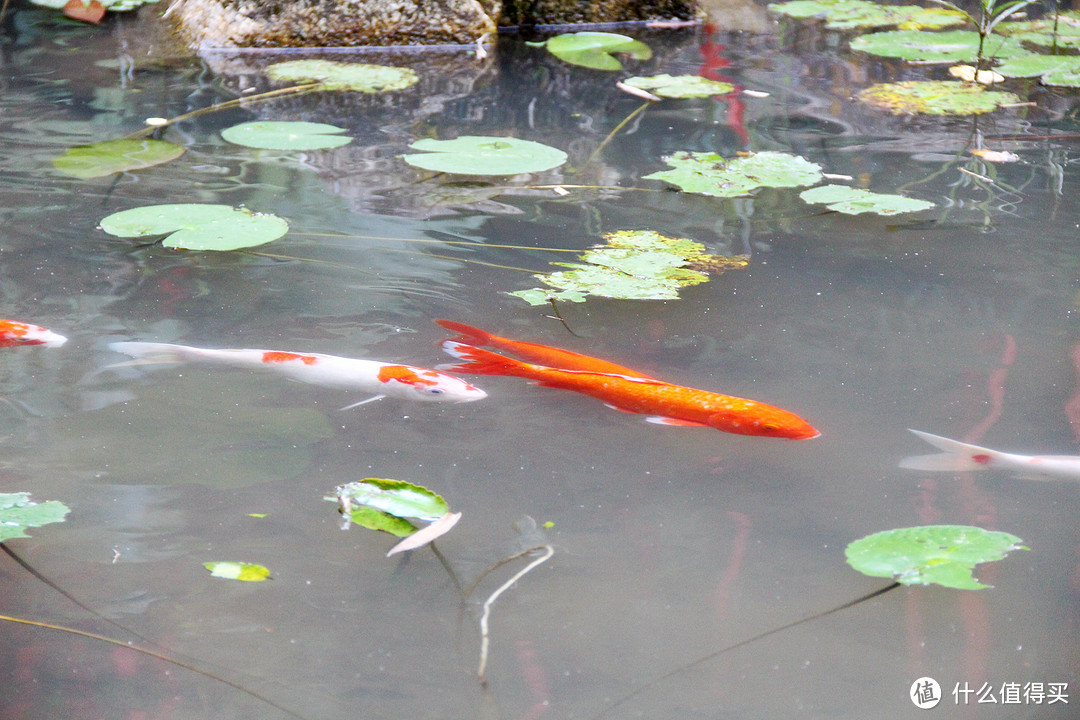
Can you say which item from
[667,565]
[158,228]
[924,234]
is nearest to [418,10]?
[158,228]

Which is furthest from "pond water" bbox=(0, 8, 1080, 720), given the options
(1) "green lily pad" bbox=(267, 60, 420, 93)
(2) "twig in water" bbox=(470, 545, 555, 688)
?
(1) "green lily pad" bbox=(267, 60, 420, 93)

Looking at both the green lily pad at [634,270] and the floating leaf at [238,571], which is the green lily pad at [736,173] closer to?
the green lily pad at [634,270]

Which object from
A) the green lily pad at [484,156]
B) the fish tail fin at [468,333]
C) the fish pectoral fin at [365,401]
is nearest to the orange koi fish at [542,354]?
the fish tail fin at [468,333]

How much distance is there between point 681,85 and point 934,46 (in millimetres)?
1698

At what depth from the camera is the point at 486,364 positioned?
6.76ft

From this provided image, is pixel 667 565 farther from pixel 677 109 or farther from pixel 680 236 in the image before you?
pixel 677 109

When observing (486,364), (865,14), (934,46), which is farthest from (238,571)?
(865,14)

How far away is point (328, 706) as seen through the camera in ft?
4.20

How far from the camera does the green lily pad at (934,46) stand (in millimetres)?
4992

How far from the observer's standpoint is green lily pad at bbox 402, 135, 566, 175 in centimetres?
311

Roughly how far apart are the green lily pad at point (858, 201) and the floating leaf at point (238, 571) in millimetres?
2104

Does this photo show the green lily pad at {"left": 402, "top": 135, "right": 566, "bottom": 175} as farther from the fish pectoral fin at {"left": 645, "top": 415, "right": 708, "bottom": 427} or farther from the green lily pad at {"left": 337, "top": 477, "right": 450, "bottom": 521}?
the green lily pad at {"left": 337, "top": 477, "right": 450, "bottom": 521}

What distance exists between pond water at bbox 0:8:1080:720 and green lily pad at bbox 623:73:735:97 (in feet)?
3.86

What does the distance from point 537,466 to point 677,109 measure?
9.11 ft
